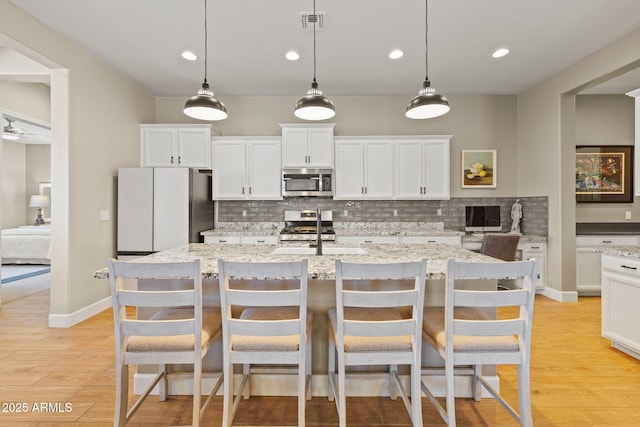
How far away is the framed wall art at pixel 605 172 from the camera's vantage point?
16.2 ft

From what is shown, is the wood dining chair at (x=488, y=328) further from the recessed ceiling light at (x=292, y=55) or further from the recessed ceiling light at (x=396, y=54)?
the recessed ceiling light at (x=292, y=55)

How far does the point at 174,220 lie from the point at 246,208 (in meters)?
1.24

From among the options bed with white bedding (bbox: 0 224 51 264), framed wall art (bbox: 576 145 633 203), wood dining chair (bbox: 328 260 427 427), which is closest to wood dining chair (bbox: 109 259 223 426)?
wood dining chair (bbox: 328 260 427 427)

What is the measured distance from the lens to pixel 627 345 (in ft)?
8.93

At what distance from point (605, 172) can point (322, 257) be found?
5132 mm

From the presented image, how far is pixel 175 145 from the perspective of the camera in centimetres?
476

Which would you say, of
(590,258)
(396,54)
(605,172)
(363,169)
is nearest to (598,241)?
(590,258)

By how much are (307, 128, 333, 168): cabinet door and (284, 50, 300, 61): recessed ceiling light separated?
3.68ft

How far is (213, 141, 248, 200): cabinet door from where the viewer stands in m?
4.84

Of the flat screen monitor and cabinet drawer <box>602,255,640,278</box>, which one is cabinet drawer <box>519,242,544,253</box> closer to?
the flat screen monitor

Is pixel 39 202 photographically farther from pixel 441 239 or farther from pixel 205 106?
pixel 441 239

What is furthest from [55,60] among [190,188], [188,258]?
[188,258]

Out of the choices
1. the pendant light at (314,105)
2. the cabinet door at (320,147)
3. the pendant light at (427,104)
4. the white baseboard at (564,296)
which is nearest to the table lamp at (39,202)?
the cabinet door at (320,147)

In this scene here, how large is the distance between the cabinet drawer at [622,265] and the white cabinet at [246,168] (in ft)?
12.3
